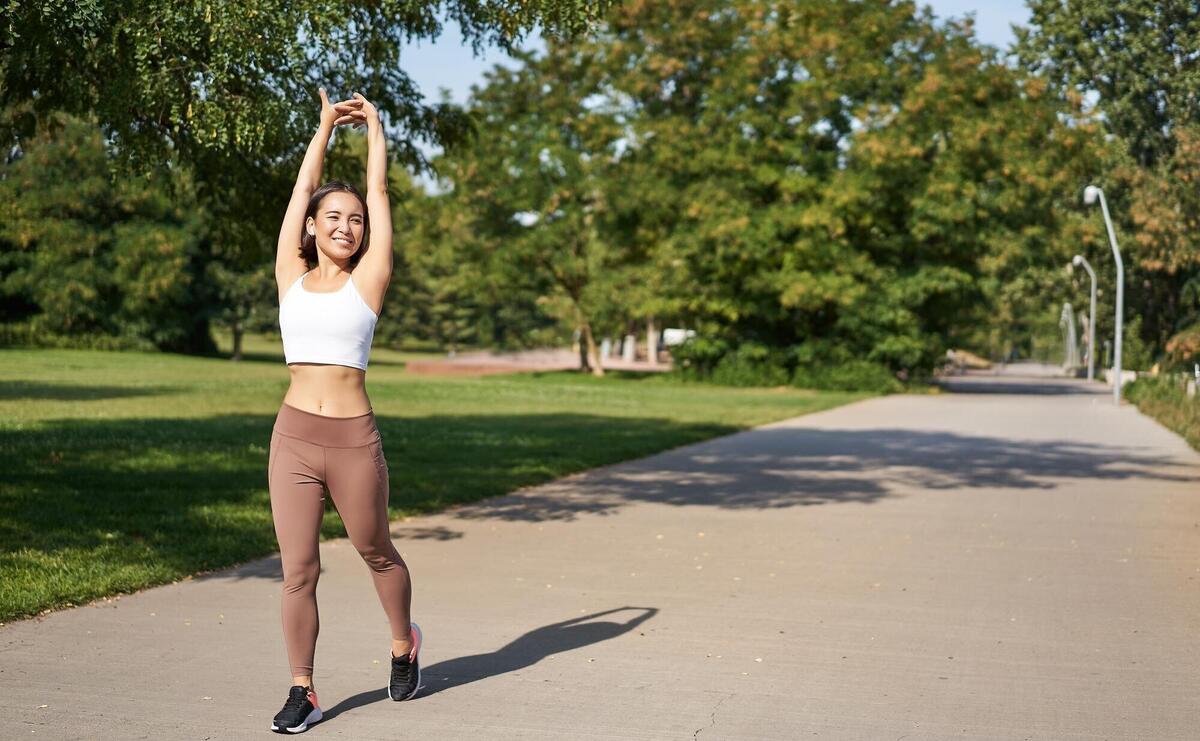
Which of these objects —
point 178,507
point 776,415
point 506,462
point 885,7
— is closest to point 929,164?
point 885,7

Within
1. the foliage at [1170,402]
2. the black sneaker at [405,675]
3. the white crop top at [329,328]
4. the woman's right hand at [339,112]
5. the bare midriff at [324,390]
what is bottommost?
the black sneaker at [405,675]

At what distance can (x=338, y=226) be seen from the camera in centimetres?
503

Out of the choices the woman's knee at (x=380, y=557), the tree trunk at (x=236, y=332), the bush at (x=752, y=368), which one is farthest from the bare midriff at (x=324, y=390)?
the tree trunk at (x=236, y=332)

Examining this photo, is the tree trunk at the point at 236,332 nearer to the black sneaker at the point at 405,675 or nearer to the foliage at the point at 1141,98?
the foliage at the point at 1141,98

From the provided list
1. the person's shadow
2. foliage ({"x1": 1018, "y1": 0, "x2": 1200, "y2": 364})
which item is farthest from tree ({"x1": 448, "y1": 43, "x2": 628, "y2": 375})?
the person's shadow

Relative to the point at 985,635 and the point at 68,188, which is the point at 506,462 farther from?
the point at 68,188

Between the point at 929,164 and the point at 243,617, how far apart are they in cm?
3856

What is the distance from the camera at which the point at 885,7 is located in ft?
146

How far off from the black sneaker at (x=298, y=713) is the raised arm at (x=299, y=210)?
1.38 m

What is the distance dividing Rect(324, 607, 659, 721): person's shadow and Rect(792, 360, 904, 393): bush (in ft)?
120

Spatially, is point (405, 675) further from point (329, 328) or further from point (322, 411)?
point (329, 328)

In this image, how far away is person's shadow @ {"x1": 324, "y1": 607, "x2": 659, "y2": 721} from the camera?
546cm

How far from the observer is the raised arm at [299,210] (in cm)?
509

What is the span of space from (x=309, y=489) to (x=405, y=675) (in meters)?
0.85
